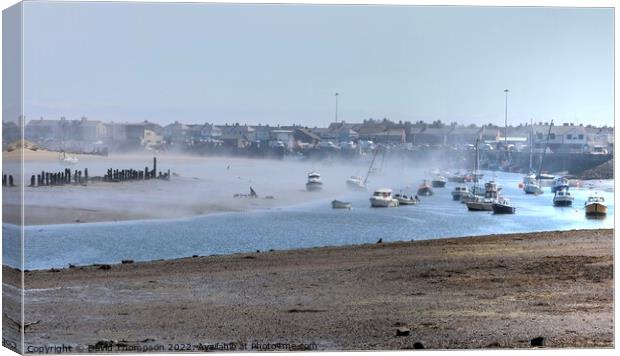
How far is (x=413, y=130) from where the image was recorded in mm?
26750

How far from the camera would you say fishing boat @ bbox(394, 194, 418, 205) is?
1092 inches

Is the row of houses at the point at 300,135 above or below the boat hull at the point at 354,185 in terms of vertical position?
above

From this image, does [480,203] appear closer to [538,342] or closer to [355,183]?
[355,183]

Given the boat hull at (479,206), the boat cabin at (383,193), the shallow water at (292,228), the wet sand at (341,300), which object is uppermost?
the boat cabin at (383,193)

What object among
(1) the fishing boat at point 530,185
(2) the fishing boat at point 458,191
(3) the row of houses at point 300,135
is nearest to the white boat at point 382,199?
(2) the fishing boat at point 458,191

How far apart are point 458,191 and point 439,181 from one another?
16.3 inches

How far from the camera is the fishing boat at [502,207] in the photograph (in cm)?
Result: 2847

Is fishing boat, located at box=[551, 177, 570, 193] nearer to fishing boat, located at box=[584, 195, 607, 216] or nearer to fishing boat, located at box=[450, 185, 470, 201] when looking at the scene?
fishing boat, located at box=[584, 195, 607, 216]

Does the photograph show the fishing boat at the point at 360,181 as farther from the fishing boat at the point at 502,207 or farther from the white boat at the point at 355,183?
the fishing boat at the point at 502,207

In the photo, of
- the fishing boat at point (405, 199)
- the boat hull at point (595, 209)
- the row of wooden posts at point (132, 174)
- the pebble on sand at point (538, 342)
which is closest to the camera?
the pebble on sand at point (538, 342)

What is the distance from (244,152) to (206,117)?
167 centimetres

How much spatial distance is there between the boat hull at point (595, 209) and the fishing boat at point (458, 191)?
2.07 metres

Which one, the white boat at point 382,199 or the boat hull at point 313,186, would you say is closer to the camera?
the boat hull at point 313,186

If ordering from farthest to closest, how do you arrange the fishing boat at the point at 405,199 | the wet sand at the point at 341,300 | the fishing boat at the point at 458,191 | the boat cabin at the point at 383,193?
the boat cabin at the point at 383,193 → the fishing boat at the point at 458,191 → the fishing boat at the point at 405,199 → the wet sand at the point at 341,300
